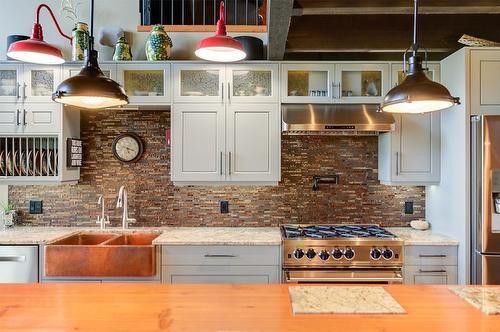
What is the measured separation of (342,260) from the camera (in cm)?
275

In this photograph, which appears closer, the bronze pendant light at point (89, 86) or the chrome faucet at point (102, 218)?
the bronze pendant light at point (89, 86)

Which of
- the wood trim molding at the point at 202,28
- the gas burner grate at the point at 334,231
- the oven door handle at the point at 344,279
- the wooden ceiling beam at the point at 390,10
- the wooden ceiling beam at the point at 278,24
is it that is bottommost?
the oven door handle at the point at 344,279

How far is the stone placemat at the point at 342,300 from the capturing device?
1.43 meters

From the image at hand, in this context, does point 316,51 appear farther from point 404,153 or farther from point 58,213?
point 58,213

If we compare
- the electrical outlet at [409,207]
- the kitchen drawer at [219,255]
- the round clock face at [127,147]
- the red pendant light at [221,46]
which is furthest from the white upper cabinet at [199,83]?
the electrical outlet at [409,207]

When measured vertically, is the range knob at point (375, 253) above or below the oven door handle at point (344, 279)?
above

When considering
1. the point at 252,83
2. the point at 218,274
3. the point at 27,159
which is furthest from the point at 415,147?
the point at 27,159

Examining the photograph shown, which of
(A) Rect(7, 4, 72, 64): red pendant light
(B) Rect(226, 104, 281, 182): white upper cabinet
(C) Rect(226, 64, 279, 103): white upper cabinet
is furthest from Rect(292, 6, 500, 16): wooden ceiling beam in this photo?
(A) Rect(7, 4, 72, 64): red pendant light

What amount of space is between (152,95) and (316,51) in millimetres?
1446

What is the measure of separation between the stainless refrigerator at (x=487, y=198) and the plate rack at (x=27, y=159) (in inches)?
129

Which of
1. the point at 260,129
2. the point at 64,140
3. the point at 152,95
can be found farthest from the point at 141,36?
the point at 260,129

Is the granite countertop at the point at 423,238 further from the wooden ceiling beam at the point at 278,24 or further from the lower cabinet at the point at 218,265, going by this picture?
the wooden ceiling beam at the point at 278,24

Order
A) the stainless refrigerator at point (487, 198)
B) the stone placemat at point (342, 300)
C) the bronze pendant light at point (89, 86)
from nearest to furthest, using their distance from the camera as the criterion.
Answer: the stone placemat at point (342, 300), the bronze pendant light at point (89, 86), the stainless refrigerator at point (487, 198)

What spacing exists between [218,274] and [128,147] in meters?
1.46
